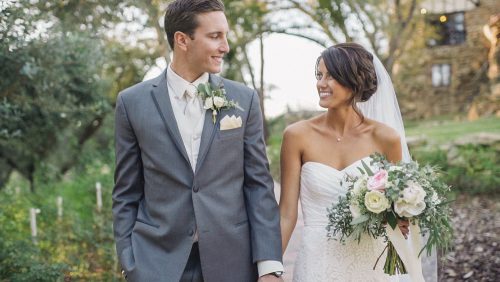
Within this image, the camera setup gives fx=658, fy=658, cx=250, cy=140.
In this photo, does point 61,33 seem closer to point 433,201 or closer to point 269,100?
point 433,201

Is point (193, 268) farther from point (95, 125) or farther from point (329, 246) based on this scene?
point (95, 125)

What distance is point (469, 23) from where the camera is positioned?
1019 inches

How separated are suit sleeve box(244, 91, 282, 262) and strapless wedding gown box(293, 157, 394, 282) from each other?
46cm

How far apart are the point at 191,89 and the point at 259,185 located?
0.52 meters

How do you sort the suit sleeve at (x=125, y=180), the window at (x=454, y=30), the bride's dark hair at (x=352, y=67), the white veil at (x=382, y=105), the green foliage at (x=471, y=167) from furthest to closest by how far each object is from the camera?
the window at (x=454, y=30) < the green foliage at (x=471, y=167) < the white veil at (x=382, y=105) < the bride's dark hair at (x=352, y=67) < the suit sleeve at (x=125, y=180)

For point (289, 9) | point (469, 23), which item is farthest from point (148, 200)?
point (469, 23)

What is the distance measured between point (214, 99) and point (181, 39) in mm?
305

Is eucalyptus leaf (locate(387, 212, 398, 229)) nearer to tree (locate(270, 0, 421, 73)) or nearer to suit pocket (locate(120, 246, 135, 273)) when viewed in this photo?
suit pocket (locate(120, 246, 135, 273))

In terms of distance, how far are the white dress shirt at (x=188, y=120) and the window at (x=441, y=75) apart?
24.9 metres

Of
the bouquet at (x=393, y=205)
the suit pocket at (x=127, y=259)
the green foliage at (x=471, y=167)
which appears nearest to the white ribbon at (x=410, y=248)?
the bouquet at (x=393, y=205)

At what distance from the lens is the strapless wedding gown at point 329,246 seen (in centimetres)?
332

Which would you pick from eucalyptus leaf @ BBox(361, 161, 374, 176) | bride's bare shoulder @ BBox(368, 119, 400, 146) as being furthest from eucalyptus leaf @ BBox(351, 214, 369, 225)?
bride's bare shoulder @ BBox(368, 119, 400, 146)

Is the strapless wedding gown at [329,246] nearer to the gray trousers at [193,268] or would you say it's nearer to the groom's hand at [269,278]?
the groom's hand at [269,278]

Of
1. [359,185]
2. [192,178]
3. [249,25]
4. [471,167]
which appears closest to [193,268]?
[192,178]
